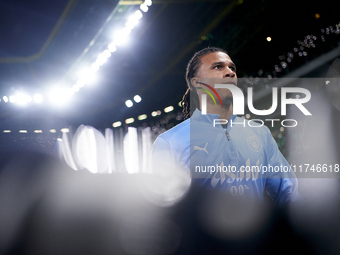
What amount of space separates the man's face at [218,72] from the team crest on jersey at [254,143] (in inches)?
10.3

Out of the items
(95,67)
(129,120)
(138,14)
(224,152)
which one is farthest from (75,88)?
(224,152)

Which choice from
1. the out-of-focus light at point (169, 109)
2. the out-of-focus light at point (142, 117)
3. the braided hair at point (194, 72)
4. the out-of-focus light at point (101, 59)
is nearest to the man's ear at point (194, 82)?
the braided hair at point (194, 72)

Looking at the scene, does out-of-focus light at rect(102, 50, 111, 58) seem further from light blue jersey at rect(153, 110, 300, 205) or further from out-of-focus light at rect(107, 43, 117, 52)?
light blue jersey at rect(153, 110, 300, 205)

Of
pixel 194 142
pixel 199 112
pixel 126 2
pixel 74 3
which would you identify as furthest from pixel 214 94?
pixel 74 3

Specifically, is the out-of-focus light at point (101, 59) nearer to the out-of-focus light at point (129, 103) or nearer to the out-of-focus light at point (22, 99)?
the out-of-focus light at point (129, 103)

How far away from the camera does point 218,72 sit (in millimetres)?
1574

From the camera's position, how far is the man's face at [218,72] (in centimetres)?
157

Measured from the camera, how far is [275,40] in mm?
2479

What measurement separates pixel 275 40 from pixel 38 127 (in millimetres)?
3647

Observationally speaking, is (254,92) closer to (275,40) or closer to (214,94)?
(275,40)

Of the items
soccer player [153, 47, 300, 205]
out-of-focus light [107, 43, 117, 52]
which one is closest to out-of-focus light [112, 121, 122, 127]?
out-of-focus light [107, 43, 117, 52]

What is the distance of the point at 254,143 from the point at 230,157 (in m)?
0.16

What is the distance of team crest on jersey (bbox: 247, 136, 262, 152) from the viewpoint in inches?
59.6

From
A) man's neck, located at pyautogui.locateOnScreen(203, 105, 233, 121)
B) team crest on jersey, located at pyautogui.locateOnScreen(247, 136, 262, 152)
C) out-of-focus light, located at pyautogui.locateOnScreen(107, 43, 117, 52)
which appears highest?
out-of-focus light, located at pyautogui.locateOnScreen(107, 43, 117, 52)
